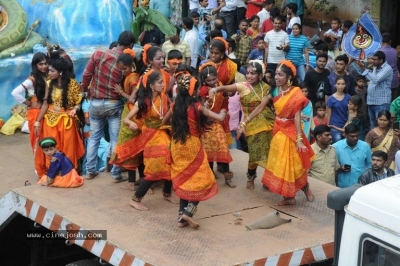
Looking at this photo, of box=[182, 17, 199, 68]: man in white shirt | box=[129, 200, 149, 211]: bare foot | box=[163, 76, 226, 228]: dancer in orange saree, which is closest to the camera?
box=[163, 76, 226, 228]: dancer in orange saree

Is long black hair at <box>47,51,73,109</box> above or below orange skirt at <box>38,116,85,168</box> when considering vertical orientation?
above

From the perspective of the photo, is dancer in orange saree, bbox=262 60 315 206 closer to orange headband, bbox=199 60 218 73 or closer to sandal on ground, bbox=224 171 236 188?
sandal on ground, bbox=224 171 236 188

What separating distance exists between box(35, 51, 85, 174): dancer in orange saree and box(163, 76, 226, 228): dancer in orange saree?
6.65ft

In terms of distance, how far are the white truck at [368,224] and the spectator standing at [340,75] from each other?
595 centimetres

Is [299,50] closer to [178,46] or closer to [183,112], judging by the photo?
[178,46]

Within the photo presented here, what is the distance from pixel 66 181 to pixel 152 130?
3.10 feet

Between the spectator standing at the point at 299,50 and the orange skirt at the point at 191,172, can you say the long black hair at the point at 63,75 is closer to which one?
the orange skirt at the point at 191,172

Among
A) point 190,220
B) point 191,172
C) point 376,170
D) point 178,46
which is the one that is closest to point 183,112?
point 191,172

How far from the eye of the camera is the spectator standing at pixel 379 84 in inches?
390

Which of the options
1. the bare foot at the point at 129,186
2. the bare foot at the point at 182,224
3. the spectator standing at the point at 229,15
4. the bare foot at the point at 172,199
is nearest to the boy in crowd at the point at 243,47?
the spectator standing at the point at 229,15

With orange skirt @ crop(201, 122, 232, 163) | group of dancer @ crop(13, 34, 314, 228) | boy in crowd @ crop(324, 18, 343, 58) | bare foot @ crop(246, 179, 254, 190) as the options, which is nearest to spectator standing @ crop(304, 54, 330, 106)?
boy in crowd @ crop(324, 18, 343, 58)

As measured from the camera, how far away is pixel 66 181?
702 cm

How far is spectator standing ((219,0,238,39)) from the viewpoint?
44.0 ft

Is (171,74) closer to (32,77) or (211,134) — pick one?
(211,134)
